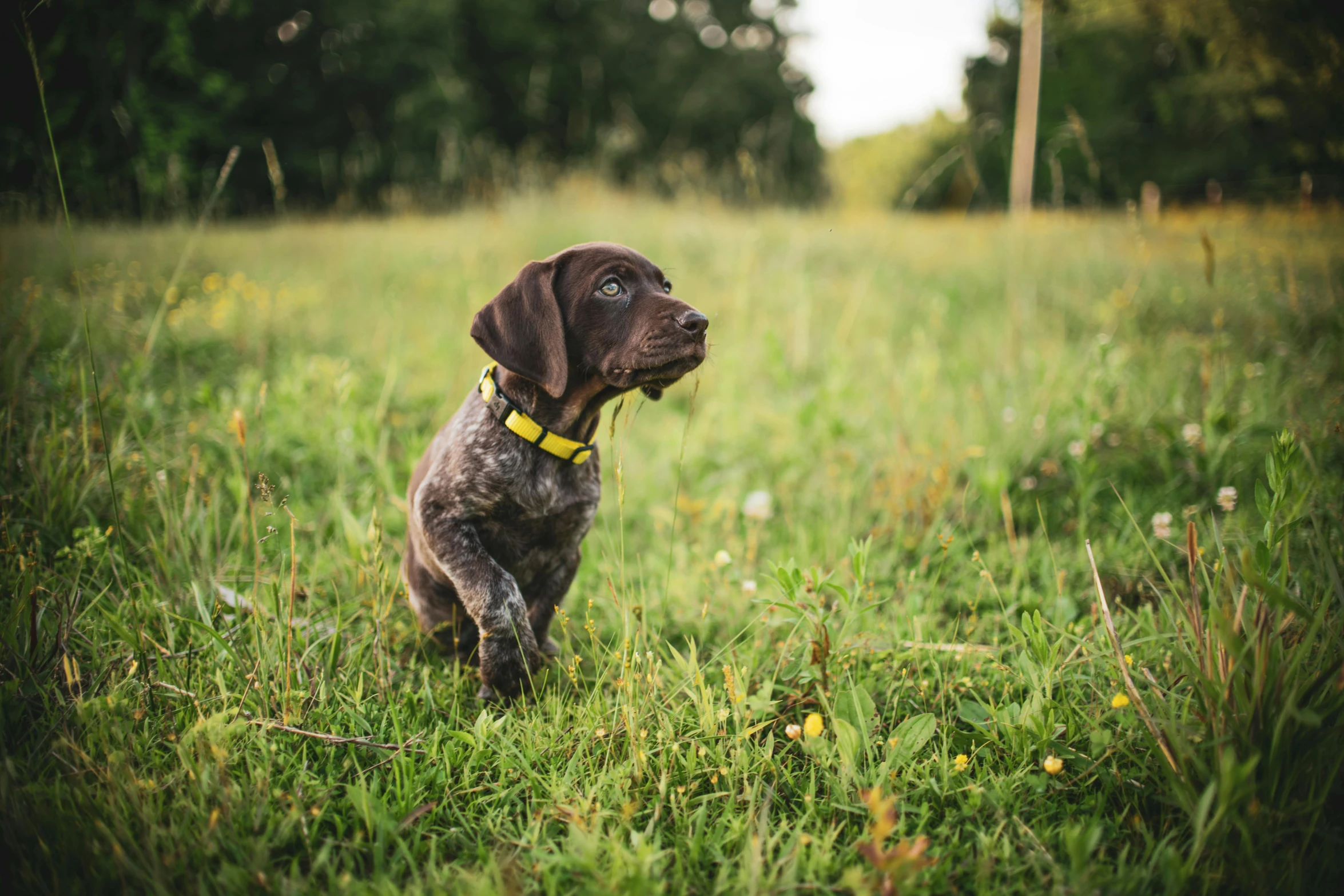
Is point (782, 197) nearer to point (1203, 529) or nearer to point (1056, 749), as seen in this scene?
point (1203, 529)

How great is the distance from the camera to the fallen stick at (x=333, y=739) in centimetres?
181

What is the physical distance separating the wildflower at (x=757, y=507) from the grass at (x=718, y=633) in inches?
3.1

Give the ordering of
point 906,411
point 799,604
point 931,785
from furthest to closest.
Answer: point 906,411, point 799,604, point 931,785

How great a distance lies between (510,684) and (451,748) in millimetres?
284

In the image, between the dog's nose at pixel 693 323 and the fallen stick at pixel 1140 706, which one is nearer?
the fallen stick at pixel 1140 706

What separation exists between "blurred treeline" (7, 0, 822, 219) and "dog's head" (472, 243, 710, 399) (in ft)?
5.08

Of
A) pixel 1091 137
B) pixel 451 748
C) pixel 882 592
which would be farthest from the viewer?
pixel 1091 137

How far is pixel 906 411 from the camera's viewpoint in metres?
4.37

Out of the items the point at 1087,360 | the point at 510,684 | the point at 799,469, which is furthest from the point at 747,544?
the point at 1087,360

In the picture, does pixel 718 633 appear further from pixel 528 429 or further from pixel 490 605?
pixel 528 429

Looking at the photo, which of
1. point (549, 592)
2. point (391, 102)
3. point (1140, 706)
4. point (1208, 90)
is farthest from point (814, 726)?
point (391, 102)

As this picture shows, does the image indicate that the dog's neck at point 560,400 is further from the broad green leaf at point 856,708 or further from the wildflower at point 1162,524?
the wildflower at point 1162,524

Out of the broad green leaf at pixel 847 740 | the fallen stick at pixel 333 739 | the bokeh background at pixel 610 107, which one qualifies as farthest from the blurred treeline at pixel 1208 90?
the fallen stick at pixel 333 739

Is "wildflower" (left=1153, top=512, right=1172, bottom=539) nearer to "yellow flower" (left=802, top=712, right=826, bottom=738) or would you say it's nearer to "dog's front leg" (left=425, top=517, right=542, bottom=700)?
"yellow flower" (left=802, top=712, right=826, bottom=738)
